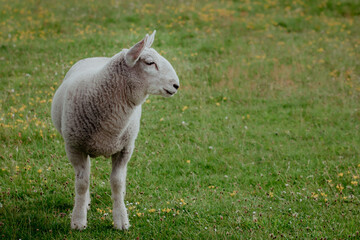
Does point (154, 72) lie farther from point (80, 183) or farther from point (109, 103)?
point (80, 183)

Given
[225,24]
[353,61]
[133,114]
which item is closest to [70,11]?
[225,24]

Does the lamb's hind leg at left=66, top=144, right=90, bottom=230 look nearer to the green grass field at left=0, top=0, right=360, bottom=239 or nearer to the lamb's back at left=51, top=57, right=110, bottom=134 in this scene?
the green grass field at left=0, top=0, right=360, bottom=239

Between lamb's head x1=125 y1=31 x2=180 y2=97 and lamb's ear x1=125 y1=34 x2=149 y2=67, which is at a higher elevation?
lamb's ear x1=125 y1=34 x2=149 y2=67

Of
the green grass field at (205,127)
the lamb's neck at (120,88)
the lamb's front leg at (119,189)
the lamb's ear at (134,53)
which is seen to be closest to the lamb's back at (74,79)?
the lamb's neck at (120,88)

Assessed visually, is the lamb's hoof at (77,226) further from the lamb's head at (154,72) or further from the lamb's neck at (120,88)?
the lamb's head at (154,72)

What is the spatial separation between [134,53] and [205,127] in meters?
4.25

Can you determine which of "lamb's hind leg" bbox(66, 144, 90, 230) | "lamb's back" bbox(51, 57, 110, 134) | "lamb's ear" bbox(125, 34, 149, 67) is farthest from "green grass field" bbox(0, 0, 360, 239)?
"lamb's ear" bbox(125, 34, 149, 67)

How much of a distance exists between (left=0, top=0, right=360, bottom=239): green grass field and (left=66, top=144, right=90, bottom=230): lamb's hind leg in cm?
17

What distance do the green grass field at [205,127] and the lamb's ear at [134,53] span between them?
6.90ft

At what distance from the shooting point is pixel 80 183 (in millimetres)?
4895

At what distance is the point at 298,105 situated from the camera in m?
9.77

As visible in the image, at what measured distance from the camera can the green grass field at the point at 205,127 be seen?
5344mm

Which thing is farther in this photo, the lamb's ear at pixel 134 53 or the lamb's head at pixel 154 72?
the lamb's head at pixel 154 72

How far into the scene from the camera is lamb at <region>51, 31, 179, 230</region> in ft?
14.8
